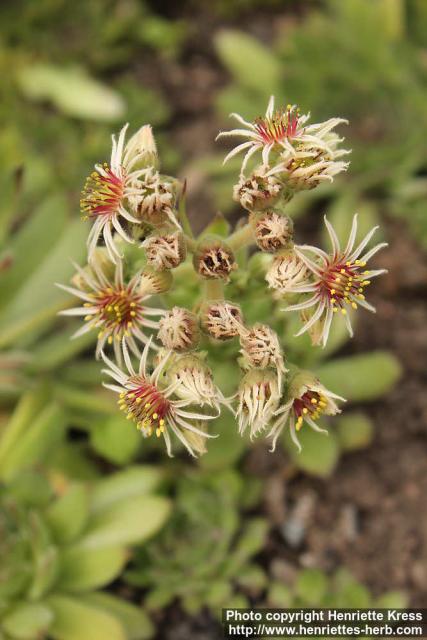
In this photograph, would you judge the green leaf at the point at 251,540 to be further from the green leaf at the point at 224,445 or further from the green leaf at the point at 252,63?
the green leaf at the point at 252,63

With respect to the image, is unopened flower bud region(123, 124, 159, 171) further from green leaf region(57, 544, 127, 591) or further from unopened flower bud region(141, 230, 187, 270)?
green leaf region(57, 544, 127, 591)

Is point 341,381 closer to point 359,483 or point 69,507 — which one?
point 359,483

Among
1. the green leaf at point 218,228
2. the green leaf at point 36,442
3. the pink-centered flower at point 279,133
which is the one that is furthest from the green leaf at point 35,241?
the pink-centered flower at point 279,133

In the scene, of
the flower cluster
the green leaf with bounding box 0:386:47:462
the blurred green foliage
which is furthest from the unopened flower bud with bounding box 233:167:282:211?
the blurred green foliage

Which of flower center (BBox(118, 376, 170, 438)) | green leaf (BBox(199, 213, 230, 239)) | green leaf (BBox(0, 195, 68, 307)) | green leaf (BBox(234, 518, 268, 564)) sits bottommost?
green leaf (BBox(234, 518, 268, 564))

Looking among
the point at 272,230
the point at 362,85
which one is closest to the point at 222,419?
the point at 272,230

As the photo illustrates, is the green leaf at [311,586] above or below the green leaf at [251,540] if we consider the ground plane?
below

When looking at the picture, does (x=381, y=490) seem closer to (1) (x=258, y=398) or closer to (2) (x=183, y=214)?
(1) (x=258, y=398)
